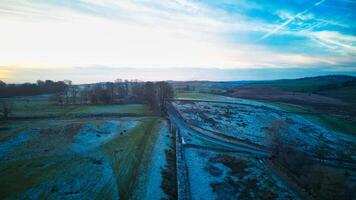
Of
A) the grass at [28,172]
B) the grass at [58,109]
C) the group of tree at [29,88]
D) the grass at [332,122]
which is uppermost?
the group of tree at [29,88]

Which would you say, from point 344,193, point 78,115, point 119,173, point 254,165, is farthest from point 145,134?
point 344,193

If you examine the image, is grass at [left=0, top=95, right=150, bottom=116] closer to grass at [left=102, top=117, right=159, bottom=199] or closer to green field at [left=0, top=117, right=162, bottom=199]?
green field at [left=0, top=117, right=162, bottom=199]

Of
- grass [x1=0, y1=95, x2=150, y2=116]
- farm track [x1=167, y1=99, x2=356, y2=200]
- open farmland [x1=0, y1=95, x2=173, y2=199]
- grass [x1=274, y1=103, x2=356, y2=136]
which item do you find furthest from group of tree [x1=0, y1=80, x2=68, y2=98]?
grass [x1=274, y1=103, x2=356, y2=136]

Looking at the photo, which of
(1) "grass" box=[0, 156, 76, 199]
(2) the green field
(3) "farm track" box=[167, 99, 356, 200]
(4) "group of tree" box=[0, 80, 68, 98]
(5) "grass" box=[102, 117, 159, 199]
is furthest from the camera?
(4) "group of tree" box=[0, 80, 68, 98]

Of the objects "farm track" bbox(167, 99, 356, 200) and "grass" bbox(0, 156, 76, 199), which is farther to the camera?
"farm track" bbox(167, 99, 356, 200)

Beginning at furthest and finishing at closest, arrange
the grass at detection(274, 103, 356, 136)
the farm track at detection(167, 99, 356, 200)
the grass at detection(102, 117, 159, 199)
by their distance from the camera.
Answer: the grass at detection(274, 103, 356, 136)
the farm track at detection(167, 99, 356, 200)
the grass at detection(102, 117, 159, 199)

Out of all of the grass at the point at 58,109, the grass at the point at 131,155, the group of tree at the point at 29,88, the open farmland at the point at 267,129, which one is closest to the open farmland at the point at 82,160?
the grass at the point at 131,155

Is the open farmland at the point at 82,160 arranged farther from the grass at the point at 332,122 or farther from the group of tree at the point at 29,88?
the group of tree at the point at 29,88

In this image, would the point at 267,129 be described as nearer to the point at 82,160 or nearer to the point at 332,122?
the point at 332,122
